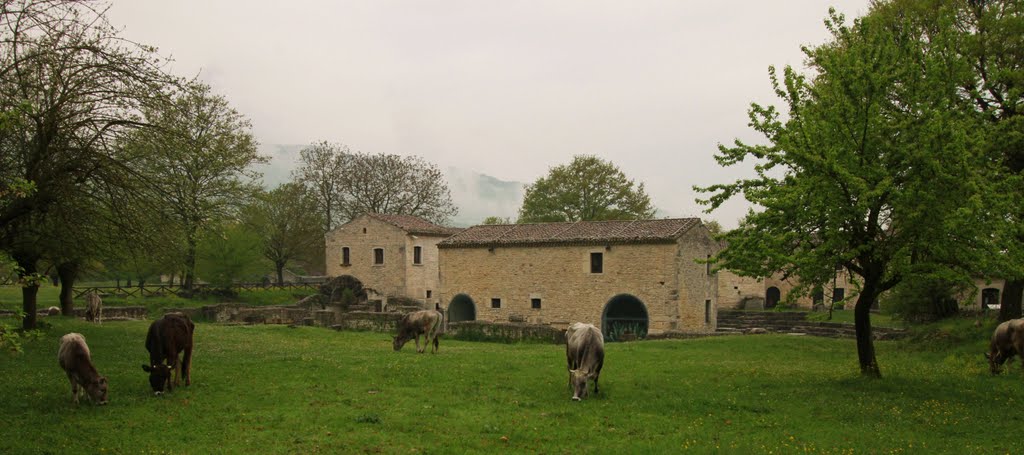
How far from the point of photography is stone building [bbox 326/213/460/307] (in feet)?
165

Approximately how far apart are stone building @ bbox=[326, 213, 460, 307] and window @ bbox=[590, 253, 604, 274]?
16188mm

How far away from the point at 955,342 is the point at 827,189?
450 inches

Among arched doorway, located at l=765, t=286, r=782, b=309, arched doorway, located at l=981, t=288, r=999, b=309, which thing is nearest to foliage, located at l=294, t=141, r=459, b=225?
arched doorway, located at l=765, t=286, r=782, b=309

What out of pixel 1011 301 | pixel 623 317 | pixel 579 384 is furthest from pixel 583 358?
A: pixel 623 317

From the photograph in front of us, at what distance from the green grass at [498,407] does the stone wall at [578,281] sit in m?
15.1

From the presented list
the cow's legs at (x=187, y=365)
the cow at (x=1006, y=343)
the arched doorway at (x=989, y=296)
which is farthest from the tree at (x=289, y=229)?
the cow at (x=1006, y=343)

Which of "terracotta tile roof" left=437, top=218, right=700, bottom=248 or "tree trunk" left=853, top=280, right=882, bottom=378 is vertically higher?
"terracotta tile roof" left=437, top=218, right=700, bottom=248

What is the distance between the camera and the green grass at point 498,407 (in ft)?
33.8

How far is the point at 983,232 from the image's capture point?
13617mm

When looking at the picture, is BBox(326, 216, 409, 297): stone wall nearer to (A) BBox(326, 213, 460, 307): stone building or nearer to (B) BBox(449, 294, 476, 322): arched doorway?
(A) BBox(326, 213, 460, 307): stone building

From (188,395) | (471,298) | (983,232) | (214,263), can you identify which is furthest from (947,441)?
(214,263)

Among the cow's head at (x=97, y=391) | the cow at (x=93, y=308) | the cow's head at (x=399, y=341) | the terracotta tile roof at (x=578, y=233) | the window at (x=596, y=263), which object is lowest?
the cow's head at (x=399, y=341)

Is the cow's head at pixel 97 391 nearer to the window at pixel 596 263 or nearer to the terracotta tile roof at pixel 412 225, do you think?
the window at pixel 596 263

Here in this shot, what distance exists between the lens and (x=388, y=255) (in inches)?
1998
